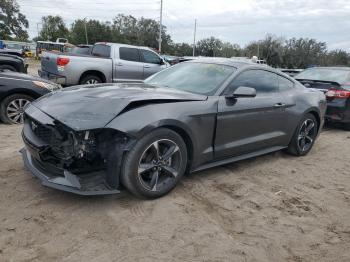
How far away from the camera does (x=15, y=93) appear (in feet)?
22.4

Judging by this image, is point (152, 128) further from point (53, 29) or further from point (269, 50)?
point (53, 29)

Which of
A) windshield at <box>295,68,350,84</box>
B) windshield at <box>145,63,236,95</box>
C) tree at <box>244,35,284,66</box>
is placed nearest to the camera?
windshield at <box>145,63,236,95</box>

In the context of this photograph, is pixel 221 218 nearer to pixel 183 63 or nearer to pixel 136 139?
pixel 136 139

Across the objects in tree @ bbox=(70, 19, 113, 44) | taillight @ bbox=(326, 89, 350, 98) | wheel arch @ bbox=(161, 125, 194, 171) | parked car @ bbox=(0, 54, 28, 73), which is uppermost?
tree @ bbox=(70, 19, 113, 44)

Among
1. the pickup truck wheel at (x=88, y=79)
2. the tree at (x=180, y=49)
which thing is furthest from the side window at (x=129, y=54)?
the tree at (x=180, y=49)

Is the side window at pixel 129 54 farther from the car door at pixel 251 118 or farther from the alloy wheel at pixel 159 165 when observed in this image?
the alloy wheel at pixel 159 165

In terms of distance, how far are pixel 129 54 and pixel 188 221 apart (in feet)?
29.9

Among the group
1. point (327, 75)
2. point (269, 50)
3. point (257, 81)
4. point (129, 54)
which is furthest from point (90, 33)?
point (257, 81)

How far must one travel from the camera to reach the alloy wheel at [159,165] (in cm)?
372

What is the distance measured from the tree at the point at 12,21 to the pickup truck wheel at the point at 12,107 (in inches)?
3281

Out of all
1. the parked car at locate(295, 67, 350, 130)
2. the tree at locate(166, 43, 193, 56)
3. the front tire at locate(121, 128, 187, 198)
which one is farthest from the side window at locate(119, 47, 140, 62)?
the tree at locate(166, 43, 193, 56)

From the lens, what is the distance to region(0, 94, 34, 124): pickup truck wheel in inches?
267

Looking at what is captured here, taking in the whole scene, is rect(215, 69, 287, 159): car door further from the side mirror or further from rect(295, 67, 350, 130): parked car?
rect(295, 67, 350, 130): parked car

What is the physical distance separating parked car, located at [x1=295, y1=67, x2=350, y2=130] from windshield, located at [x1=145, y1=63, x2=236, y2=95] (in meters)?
3.88
